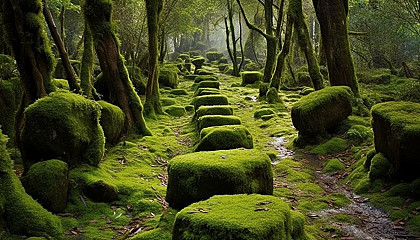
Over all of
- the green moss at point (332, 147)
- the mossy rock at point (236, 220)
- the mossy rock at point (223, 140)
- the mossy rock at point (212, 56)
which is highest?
the mossy rock at point (212, 56)

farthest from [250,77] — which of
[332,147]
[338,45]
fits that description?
[332,147]

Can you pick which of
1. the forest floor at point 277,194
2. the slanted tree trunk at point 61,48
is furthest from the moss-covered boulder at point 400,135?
the slanted tree trunk at point 61,48

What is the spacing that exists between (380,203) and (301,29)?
9.71m

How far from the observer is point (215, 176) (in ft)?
18.6

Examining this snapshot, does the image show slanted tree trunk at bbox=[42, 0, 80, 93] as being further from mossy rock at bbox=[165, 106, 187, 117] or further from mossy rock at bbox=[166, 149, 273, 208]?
mossy rock at bbox=[165, 106, 187, 117]

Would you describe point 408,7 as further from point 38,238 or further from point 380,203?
point 38,238

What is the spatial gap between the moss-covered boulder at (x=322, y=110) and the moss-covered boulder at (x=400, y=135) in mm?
2437

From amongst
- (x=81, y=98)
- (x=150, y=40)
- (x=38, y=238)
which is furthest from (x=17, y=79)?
(x=38, y=238)

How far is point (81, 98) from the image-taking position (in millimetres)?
7855

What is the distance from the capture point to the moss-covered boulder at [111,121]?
9.80m

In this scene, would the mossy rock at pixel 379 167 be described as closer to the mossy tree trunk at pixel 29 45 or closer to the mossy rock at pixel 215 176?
the mossy rock at pixel 215 176

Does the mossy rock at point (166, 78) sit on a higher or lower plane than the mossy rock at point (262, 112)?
higher

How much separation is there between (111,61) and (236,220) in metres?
8.72

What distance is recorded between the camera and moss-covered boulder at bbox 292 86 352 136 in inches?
408
